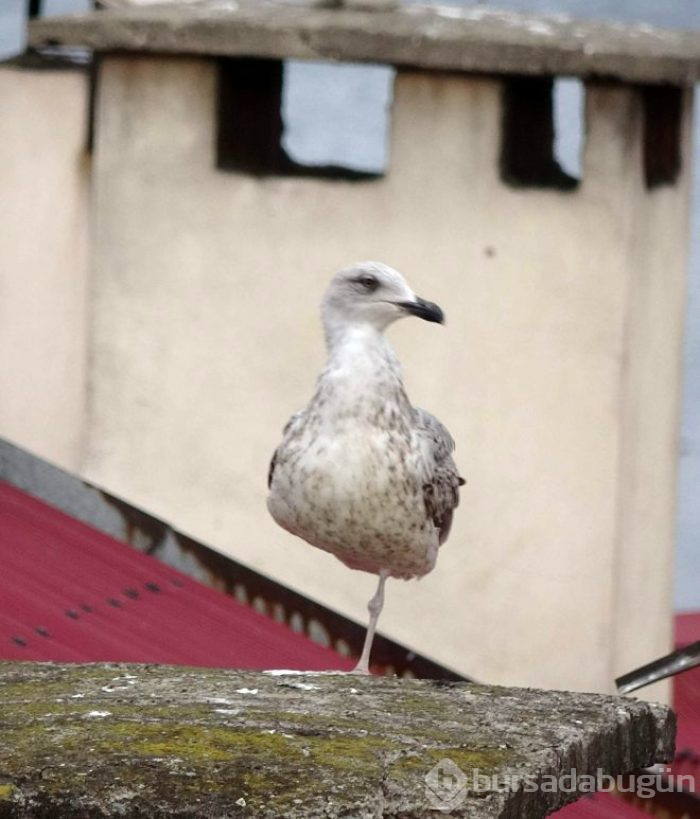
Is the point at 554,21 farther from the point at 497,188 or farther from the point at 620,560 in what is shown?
the point at 620,560

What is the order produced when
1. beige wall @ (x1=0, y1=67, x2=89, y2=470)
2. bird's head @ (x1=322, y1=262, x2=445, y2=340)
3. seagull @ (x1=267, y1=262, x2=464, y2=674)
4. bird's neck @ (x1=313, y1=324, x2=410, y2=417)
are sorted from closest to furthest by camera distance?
seagull @ (x1=267, y1=262, x2=464, y2=674), bird's neck @ (x1=313, y1=324, x2=410, y2=417), bird's head @ (x1=322, y1=262, x2=445, y2=340), beige wall @ (x1=0, y1=67, x2=89, y2=470)

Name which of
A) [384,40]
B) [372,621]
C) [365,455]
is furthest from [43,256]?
[365,455]

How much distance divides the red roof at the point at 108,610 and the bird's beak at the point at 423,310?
1672 millimetres

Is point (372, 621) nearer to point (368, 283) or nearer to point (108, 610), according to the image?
point (368, 283)

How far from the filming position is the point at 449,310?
35.8ft

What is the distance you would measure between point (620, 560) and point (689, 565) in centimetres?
361

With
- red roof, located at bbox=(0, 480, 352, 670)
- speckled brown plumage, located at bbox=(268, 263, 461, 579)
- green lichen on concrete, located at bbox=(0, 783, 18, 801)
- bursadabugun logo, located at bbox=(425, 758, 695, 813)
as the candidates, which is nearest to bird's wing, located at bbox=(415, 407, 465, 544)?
speckled brown plumage, located at bbox=(268, 263, 461, 579)

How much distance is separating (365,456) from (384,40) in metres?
4.52

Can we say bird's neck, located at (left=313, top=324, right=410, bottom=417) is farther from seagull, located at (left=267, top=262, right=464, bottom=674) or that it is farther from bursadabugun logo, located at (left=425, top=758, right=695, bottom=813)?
bursadabugun logo, located at (left=425, top=758, right=695, bottom=813)

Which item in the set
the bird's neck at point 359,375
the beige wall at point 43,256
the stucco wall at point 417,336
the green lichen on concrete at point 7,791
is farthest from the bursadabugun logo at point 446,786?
the beige wall at point 43,256

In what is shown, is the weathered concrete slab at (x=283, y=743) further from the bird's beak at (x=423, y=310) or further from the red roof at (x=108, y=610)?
the red roof at (x=108, y=610)

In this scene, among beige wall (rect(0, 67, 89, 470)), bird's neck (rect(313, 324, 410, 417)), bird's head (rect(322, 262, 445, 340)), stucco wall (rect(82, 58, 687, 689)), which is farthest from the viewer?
beige wall (rect(0, 67, 89, 470))

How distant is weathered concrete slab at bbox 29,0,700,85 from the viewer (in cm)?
1056

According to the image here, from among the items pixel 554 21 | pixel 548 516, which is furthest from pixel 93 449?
pixel 554 21
